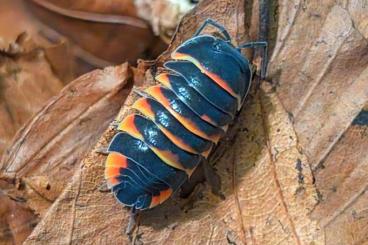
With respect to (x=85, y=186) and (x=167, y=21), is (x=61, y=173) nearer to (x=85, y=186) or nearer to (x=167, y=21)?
(x=85, y=186)

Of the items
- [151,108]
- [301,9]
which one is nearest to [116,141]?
[151,108]

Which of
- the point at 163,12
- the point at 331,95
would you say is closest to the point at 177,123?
the point at 331,95

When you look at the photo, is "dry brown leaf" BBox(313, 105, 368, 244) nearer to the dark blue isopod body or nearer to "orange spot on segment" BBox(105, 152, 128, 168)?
the dark blue isopod body

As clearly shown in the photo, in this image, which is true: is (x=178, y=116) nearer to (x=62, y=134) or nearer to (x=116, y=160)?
(x=116, y=160)

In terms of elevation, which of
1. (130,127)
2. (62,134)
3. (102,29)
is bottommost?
(62,134)

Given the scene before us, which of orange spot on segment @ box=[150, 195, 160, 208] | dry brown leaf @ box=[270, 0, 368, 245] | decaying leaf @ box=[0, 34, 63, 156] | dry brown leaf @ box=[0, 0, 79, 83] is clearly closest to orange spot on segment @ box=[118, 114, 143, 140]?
orange spot on segment @ box=[150, 195, 160, 208]

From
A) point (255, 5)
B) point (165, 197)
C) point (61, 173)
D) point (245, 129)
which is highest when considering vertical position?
point (255, 5)

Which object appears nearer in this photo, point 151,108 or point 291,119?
point 151,108
